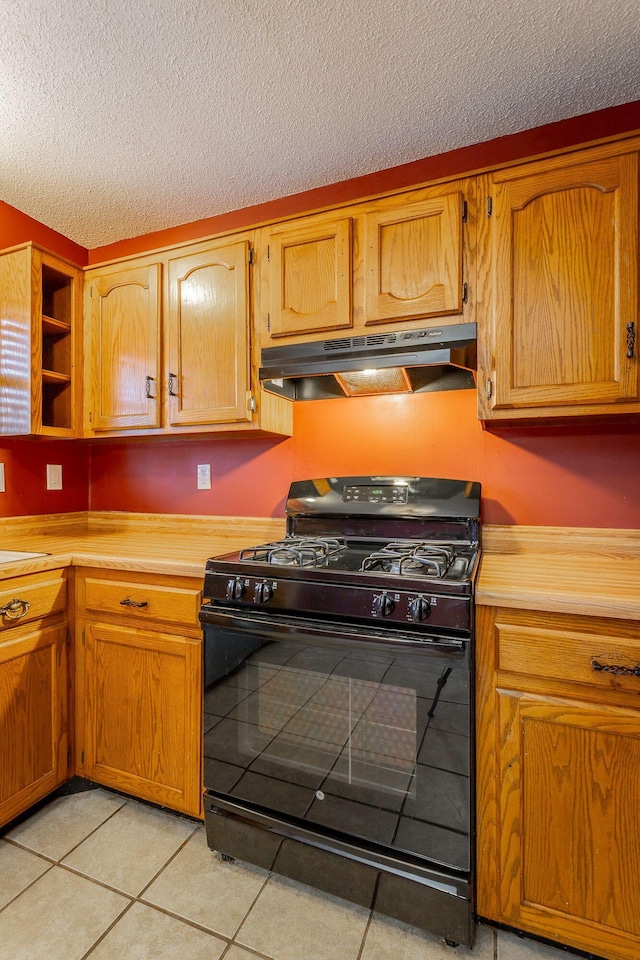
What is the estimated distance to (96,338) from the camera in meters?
2.19

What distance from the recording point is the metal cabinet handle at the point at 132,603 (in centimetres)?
165

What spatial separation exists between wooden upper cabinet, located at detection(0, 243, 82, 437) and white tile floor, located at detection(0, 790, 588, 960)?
1520 mm

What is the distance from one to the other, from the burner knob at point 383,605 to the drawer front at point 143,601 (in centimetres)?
63

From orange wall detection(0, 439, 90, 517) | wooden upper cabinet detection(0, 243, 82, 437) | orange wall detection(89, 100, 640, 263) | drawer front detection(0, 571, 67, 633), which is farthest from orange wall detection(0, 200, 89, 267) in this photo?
drawer front detection(0, 571, 67, 633)

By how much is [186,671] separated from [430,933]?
0.97 m

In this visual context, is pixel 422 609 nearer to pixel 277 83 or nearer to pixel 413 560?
pixel 413 560

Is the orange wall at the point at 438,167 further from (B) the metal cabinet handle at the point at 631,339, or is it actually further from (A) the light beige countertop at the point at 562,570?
(A) the light beige countertop at the point at 562,570

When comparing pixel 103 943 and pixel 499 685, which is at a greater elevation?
pixel 499 685

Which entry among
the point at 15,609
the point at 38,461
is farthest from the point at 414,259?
the point at 38,461

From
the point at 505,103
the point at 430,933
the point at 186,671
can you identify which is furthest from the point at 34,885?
the point at 505,103

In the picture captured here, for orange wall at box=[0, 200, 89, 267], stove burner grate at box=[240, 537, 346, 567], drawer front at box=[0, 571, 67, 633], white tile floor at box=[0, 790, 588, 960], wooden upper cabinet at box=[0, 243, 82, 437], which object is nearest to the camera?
white tile floor at box=[0, 790, 588, 960]

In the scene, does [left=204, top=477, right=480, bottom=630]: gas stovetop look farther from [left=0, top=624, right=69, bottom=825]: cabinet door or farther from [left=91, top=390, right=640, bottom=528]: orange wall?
[left=0, top=624, right=69, bottom=825]: cabinet door

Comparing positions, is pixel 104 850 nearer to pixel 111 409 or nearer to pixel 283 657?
pixel 283 657

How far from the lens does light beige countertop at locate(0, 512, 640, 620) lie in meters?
1.20
